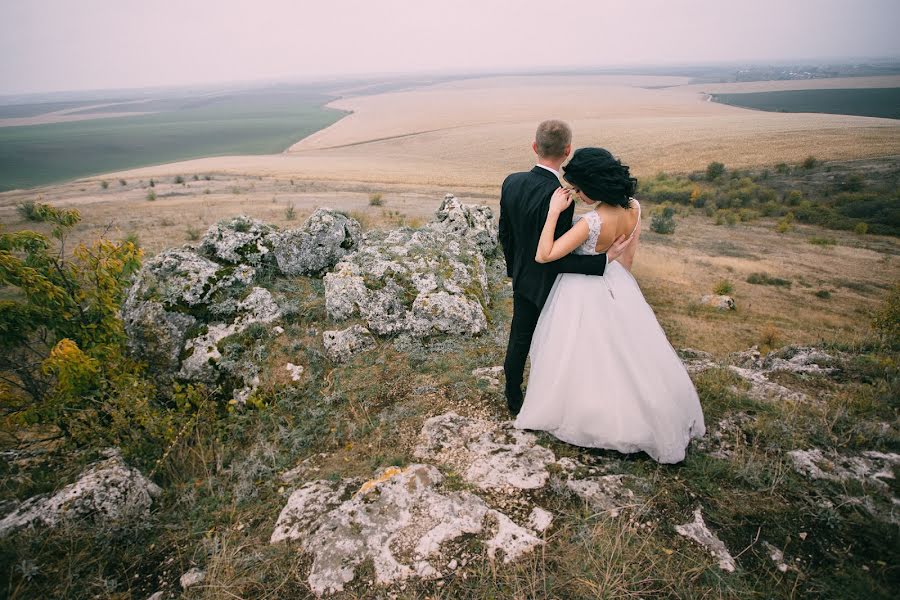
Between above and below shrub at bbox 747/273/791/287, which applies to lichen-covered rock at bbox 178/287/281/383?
above

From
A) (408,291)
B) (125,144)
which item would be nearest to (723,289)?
(408,291)

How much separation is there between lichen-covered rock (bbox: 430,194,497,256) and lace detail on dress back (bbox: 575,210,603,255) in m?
7.45

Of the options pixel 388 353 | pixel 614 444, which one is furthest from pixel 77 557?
pixel 614 444

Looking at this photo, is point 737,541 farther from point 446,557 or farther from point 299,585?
point 299,585

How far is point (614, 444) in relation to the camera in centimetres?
355

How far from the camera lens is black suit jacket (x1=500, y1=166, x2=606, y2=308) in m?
3.46

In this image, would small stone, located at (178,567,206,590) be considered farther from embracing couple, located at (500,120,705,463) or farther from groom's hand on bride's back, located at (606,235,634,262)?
groom's hand on bride's back, located at (606,235,634,262)

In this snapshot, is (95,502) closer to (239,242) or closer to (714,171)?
(239,242)

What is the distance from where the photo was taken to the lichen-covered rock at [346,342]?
5859 millimetres

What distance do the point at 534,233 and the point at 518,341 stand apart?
1.19m

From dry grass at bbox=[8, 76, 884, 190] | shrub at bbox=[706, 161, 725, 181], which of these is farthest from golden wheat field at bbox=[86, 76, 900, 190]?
shrub at bbox=[706, 161, 725, 181]

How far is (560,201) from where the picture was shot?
3.23 metres

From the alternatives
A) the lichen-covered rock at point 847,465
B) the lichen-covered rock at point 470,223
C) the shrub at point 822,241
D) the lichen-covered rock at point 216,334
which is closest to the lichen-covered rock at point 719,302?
the lichen-covered rock at point 470,223

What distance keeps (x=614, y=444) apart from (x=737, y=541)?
102cm
